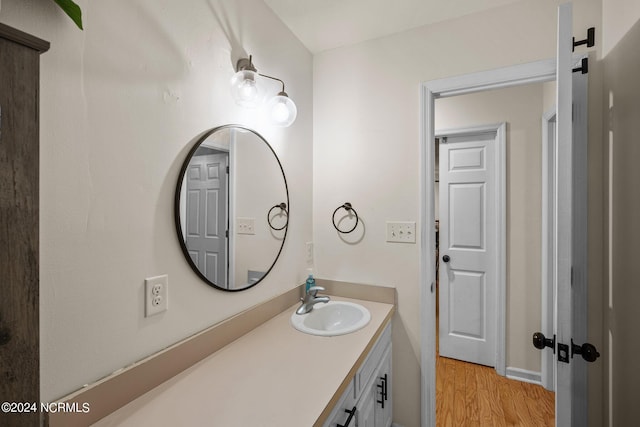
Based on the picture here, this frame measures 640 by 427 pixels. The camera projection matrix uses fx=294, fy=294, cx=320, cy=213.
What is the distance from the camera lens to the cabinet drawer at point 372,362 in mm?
1153

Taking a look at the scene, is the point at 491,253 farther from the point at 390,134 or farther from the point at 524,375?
the point at 390,134

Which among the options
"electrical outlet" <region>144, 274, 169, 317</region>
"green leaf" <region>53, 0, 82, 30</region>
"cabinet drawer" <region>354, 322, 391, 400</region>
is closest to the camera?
"green leaf" <region>53, 0, 82, 30</region>

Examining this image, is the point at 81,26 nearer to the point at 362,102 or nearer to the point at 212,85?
the point at 212,85

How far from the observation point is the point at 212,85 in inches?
46.1

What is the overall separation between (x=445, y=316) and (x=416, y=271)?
51.7 inches

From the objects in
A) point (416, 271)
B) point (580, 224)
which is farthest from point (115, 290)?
point (580, 224)

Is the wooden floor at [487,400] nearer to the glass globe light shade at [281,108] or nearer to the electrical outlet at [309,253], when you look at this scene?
the electrical outlet at [309,253]

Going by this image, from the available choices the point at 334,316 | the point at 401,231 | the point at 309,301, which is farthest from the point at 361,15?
the point at 334,316

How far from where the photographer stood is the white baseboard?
2.28 m

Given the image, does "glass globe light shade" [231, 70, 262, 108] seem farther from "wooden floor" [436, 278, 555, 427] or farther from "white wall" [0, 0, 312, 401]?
"wooden floor" [436, 278, 555, 427]

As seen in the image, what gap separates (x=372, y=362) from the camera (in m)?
1.36

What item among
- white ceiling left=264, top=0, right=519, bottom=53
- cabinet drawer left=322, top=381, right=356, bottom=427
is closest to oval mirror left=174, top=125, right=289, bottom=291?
cabinet drawer left=322, top=381, right=356, bottom=427

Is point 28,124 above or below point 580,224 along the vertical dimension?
above

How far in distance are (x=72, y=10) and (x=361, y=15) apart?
4.42ft
